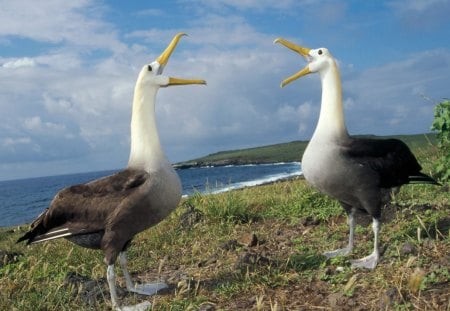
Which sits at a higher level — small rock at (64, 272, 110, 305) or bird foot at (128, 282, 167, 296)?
small rock at (64, 272, 110, 305)

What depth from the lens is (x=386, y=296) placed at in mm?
4055

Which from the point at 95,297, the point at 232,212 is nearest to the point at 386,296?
the point at 95,297

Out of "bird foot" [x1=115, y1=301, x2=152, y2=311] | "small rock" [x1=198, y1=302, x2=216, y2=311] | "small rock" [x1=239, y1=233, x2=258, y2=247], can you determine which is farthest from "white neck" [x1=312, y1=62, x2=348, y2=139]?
"bird foot" [x1=115, y1=301, x2=152, y2=311]

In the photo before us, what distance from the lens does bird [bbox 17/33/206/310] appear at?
16.6 feet

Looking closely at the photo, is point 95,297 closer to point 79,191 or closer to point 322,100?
point 79,191

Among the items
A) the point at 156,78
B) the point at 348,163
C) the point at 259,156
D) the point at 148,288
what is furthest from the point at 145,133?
the point at 259,156

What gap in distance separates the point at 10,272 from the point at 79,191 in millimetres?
2462

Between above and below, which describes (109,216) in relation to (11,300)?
above

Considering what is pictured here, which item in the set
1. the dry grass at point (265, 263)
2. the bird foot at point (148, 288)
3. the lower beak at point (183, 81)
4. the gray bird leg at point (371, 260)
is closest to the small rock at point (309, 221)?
the dry grass at point (265, 263)

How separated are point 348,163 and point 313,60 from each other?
152cm

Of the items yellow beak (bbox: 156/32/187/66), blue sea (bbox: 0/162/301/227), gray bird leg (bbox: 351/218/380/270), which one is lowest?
blue sea (bbox: 0/162/301/227)

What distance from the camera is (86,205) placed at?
5281mm

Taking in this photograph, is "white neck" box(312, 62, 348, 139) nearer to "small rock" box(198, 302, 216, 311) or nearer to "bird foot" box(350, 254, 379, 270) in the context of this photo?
"bird foot" box(350, 254, 379, 270)

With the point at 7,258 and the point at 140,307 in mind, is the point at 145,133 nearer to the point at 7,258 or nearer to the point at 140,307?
the point at 140,307
